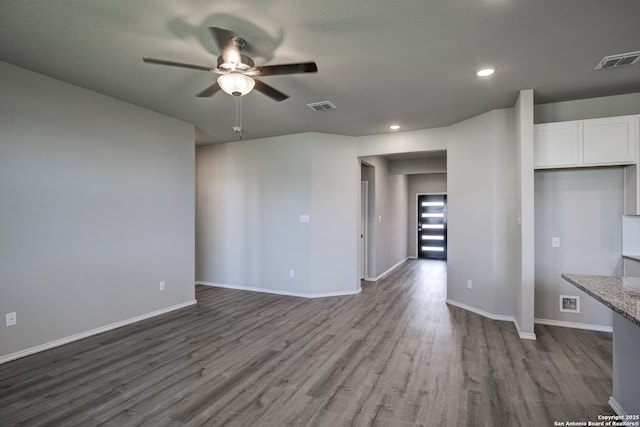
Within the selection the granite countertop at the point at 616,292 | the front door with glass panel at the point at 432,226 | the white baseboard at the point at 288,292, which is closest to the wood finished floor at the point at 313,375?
the granite countertop at the point at 616,292

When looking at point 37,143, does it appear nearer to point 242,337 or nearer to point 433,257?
point 242,337

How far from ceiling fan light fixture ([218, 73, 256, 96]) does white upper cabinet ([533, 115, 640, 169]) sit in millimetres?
3256

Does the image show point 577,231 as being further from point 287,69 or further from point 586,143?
point 287,69

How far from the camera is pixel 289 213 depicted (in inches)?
215

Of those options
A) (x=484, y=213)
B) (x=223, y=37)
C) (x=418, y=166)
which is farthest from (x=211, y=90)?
(x=418, y=166)

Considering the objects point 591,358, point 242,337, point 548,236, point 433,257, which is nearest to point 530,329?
point 591,358

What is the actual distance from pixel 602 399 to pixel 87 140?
530 cm

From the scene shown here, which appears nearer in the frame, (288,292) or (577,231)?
(577,231)

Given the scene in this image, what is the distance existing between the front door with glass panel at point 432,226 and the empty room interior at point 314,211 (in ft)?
13.7

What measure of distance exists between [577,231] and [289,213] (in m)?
3.99

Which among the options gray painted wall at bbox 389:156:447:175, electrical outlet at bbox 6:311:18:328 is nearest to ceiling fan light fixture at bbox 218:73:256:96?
electrical outlet at bbox 6:311:18:328

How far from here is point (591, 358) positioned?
3002mm

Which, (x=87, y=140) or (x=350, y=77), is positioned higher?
(x=350, y=77)

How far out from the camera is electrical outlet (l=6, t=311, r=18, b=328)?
9.57 feet
